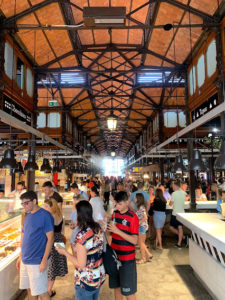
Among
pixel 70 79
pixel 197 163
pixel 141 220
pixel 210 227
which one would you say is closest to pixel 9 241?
pixel 141 220

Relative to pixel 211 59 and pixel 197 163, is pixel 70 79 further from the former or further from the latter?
pixel 197 163

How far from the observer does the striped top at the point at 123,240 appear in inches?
113

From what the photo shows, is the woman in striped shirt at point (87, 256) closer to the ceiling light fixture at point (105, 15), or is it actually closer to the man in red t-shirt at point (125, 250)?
the man in red t-shirt at point (125, 250)

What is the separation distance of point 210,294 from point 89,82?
9.95 m

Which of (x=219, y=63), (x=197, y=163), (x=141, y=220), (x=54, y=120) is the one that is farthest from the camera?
(x=54, y=120)

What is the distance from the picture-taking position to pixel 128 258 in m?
2.86

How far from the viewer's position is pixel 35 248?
2.95m

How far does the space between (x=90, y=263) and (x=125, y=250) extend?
2.15 feet

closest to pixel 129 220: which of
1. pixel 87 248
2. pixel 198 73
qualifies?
pixel 87 248

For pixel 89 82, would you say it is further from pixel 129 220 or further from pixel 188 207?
pixel 129 220

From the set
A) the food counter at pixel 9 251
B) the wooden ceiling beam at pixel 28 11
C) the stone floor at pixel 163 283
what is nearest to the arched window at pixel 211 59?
the wooden ceiling beam at pixel 28 11

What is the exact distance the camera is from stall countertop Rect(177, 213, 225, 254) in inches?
123

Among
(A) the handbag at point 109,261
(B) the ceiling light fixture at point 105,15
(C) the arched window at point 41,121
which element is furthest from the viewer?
(C) the arched window at point 41,121

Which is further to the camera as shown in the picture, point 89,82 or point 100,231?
point 89,82
